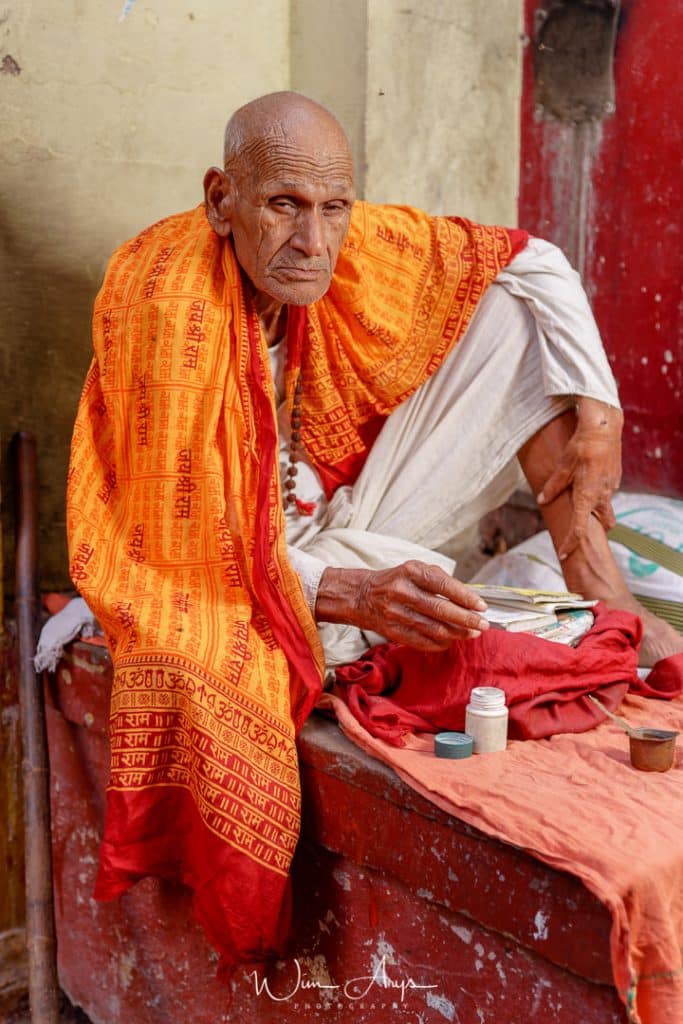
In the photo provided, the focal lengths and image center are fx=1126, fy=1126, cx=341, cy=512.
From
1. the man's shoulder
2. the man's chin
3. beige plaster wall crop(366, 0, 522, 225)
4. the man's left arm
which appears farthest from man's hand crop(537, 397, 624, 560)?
beige plaster wall crop(366, 0, 522, 225)

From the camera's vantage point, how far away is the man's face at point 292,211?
6.94ft

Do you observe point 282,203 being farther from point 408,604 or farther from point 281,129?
point 408,604

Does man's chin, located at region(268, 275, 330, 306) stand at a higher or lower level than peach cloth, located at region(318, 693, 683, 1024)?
higher

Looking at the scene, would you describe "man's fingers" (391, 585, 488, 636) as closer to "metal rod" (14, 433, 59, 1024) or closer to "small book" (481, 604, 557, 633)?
"small book" (481, 604, 557, 633)

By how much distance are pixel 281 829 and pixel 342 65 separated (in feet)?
6.74

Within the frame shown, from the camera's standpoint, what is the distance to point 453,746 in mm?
1824

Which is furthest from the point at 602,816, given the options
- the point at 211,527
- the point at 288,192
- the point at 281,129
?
the point at 281,129

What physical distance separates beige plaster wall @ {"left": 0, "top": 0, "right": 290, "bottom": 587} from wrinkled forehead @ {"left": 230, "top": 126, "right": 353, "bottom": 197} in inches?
29.8

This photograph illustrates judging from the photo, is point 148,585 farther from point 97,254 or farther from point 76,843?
point 97,254

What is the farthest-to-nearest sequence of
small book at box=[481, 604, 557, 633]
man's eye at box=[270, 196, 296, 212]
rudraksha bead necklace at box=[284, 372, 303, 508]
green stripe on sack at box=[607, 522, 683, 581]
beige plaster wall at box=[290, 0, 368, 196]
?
1. beige plaster wall at box=[290, 0, 368, 196]
2. green stripe on sack at box=[607, 522, 683, 581]
3. rudraksha bead necklace at box=[284, 372, 303, 508]
4. man's eye at box=[270, 196, 296, 212]
5. small book at box=[481, 604, 557, 633]

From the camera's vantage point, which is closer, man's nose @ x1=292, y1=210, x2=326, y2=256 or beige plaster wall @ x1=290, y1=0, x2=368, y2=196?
man's nose @ x1=292, y1=210, x2=326, y2=256

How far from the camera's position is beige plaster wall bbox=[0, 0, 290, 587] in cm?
265

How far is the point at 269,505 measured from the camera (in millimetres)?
2107
